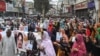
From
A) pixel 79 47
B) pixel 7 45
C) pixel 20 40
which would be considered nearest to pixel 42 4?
pixel 20 40

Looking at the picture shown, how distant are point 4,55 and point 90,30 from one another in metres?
4.93

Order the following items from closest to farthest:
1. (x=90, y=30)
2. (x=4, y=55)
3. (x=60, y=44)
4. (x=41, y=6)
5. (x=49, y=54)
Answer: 1. (x=49, y=54)
2. (x=60, y=44)
3. (x=4, y=55)
4. (x=90, y=30)
5. (x=41, y=6)

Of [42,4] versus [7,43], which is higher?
[7,43]

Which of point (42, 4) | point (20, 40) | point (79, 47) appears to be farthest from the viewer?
point (42, 4)

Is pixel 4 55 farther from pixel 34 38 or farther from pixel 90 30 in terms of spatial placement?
pixel 90 30

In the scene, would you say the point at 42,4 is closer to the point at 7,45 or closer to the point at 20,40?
the point at 20,40

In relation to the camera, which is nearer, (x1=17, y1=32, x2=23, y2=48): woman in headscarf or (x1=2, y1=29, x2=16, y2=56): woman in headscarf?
(x1=2, y1=29, x2=16, y2=56): woman in headscarf

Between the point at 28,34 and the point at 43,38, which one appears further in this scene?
the point at 28,34

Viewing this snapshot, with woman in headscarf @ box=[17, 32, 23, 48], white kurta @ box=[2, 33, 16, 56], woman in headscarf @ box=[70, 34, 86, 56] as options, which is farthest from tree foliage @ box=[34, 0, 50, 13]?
woman in headscarf @ box=[70, 34, 86, 56]

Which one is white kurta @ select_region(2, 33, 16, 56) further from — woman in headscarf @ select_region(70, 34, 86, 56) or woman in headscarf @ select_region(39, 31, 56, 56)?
woman in headscarf @ select_region(70, 34, 86, 56)

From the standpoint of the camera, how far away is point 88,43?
10.1 m

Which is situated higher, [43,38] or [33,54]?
[43,38]

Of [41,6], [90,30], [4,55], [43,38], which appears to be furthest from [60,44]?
[41,6]

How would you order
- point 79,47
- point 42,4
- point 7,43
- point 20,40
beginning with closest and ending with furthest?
point 79,47, point 7,43, point 20,40, point 42,4
